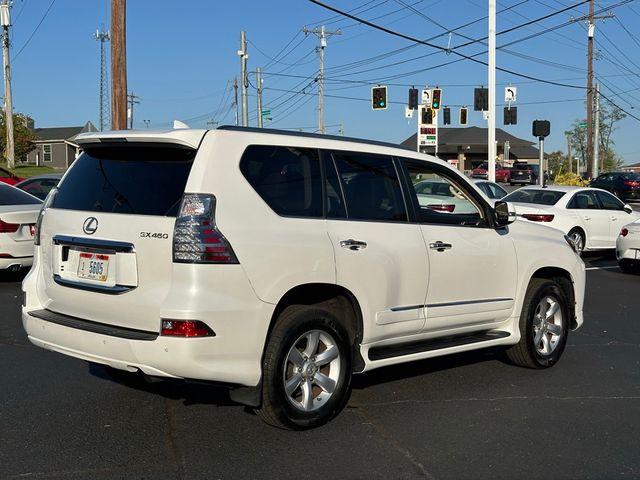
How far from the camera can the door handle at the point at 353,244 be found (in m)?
4.94

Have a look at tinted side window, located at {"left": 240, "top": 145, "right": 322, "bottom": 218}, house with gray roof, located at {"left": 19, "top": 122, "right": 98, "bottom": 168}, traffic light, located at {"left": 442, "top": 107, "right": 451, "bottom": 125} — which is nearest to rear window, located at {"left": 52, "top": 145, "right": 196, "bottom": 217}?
tinted side window, located at {"left": 240, "top": 145, "right": 322, "bottom": 218}

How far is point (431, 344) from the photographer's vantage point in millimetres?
5699

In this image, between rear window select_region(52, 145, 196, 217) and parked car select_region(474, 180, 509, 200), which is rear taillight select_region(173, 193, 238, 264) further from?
parked car select_region(474, 180, 509, 200)

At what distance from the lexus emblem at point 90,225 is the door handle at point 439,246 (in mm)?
2433

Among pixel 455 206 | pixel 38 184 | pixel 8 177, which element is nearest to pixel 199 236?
pixel 455 206

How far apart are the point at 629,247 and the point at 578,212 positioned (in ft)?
7.55

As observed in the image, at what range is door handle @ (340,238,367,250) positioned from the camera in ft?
16.2

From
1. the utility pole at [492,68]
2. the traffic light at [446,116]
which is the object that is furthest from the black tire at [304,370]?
the traffic light at [446,116]

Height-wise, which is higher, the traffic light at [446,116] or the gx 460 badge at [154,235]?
the traffic light at [446,116]

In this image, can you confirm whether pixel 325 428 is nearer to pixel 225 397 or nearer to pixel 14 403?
pixel 225 397

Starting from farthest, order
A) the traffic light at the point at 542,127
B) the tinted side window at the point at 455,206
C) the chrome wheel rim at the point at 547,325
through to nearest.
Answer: the traffic light at the point at 542,127 → the chrome wheel rim at the point at 547,325 → the tinted side window at the point at 455,206

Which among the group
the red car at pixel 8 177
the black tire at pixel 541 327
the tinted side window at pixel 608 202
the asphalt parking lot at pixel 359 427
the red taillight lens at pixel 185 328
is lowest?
the asphalt parking lot at pixel 359 427

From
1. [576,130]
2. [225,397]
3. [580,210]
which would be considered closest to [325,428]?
[225,397]

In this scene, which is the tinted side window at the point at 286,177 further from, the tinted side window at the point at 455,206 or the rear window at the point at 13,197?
the rear window at the point at 13,197
